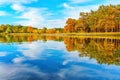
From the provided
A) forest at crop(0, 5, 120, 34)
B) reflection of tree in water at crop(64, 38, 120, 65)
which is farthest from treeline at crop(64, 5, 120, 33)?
reflection of tree in water at crop(64, 38, 120, 65)

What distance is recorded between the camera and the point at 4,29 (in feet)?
584

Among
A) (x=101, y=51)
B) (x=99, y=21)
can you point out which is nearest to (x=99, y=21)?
(x=99, y=21)

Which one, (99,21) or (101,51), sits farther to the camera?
(99,21)

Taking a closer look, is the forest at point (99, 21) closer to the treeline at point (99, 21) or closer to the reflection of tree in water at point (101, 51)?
the treeline at point (99, 21)

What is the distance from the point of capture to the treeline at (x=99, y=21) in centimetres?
7994

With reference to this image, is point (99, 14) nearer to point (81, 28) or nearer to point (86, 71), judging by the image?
point (81, 28)

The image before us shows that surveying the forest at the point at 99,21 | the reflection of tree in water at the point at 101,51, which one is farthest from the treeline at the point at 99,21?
the reflection of tree in water at the point at 101,51

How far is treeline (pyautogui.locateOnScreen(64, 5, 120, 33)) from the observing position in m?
79.9

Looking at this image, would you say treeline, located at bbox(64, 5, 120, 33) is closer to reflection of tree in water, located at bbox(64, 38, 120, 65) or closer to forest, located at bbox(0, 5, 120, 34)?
forest, located at bbox(0, 5, 120, 34)

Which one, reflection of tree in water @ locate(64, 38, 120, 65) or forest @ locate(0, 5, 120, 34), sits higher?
forest @ locate(0, 5, 120, 34)

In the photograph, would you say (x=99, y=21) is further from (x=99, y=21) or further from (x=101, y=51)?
(x=101, y=51)

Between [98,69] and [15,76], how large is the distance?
4.89 metres

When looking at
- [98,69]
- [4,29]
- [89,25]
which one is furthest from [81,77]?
[4,29]

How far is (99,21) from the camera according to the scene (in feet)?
271
